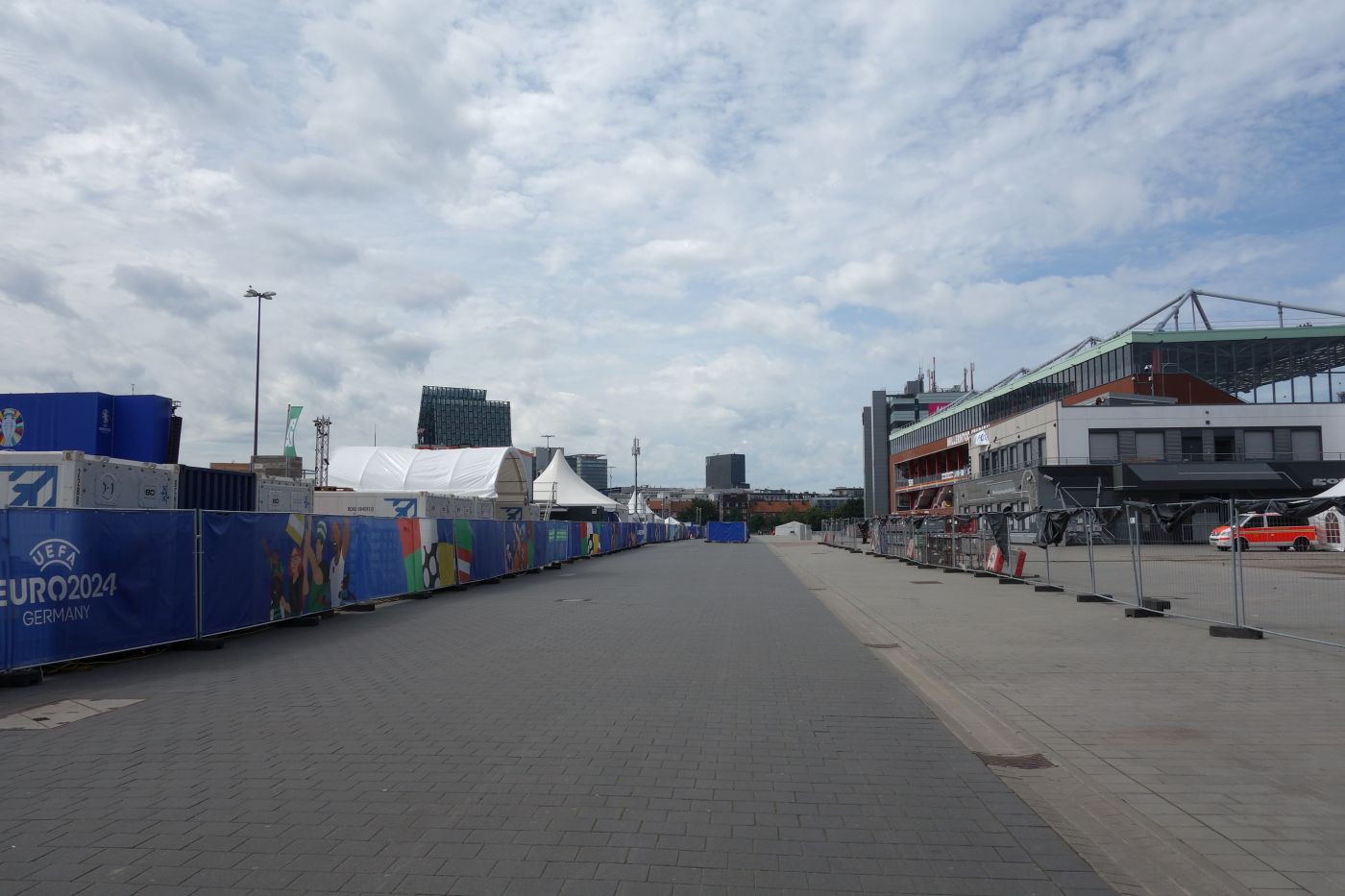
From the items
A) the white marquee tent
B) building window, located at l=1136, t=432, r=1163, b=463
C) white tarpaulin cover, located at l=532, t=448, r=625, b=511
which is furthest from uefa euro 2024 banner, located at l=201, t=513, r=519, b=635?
building window, located at l=1136, t=432, r=1163, b=463

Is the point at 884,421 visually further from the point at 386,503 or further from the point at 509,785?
the point at 509,785

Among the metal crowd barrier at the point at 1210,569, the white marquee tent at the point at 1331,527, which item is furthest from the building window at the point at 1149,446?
the white marquee tent at the point at 1331,527

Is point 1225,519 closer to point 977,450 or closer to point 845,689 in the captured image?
point 845,689

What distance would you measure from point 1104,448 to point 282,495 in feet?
161

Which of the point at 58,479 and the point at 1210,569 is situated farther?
the point at 1210,569

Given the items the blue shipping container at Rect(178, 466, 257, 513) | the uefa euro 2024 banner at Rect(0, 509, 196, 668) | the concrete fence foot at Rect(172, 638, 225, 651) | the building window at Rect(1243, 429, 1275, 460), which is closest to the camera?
the uefa euro 2024 banner at Rect(0, 509, 196, 668)

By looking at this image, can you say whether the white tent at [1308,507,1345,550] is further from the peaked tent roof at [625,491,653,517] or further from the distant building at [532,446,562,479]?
the peaked tent roof at [625,491,653,517]

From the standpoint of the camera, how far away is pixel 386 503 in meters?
31.3

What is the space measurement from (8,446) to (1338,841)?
856 inches

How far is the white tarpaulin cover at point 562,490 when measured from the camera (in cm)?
6384

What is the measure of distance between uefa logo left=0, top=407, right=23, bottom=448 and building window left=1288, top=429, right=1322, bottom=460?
6349 cm

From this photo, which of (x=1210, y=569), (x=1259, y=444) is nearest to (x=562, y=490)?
(x=1259, y=444)

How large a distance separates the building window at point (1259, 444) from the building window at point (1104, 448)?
329 inches

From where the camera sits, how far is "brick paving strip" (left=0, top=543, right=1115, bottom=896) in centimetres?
454
